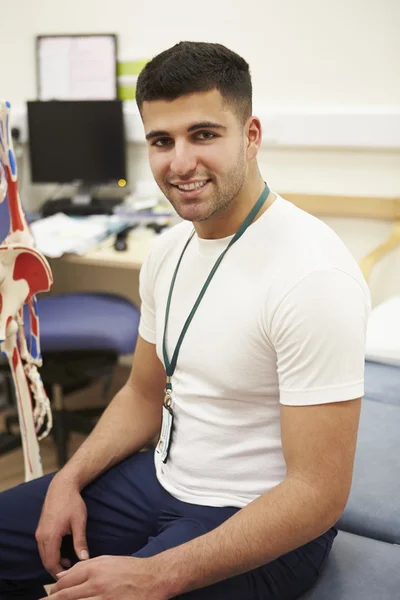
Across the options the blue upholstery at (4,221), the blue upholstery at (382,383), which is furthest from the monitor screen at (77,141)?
the blue upholstery at (382,383)

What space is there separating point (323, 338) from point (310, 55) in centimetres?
204

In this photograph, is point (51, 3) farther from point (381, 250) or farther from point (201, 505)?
point (201, 505)

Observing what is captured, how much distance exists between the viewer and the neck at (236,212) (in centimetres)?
124

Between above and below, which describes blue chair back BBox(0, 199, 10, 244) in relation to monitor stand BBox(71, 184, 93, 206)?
above

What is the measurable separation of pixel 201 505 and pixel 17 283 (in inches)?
24.3

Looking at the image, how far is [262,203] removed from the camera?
49.2 inches

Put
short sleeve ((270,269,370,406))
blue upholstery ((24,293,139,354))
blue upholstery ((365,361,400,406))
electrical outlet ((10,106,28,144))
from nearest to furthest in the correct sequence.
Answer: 1. short sleeve ((270,269,370,406))
2. blue upholstery ((365,361,400,406))
3. blue upholstery ((24,293,139,354))
4. electrical outlet ((10,106,28,144))

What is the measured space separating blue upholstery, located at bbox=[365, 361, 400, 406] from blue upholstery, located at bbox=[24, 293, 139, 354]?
79 centimetres

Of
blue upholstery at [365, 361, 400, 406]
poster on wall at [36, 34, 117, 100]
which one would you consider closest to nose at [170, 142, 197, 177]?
blue upholstery at [365, 361, 400, 406]

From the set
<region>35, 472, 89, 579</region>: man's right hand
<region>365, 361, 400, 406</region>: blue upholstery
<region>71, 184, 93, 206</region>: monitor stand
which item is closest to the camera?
<region>35, 472, 89, 579</region>: man's right hand

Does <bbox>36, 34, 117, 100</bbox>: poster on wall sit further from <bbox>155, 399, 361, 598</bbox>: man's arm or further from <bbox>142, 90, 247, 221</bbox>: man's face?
<bbox>155, 399, 361, 598</bbox>: man's arm

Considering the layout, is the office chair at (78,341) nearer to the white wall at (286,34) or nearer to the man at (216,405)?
the man at (216,405)

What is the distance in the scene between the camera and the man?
1070 mm

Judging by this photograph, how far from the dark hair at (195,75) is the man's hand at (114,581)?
30.8 inches
